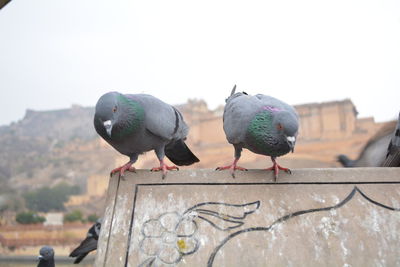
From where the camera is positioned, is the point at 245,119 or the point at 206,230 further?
the point at 245,119

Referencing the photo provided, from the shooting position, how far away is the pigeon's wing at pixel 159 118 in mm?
4277

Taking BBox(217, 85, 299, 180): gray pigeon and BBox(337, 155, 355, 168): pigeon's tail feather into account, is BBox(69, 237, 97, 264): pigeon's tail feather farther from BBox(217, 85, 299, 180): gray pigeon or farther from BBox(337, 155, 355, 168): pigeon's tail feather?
BBox(337, 155, 355, 168): pigeon's tail feather

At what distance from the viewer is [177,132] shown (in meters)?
4.78

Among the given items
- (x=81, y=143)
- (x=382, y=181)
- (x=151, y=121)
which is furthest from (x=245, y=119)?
(x=81, y=143)

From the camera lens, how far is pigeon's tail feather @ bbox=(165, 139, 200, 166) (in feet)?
17.0

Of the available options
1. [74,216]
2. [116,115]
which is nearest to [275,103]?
[116,115]

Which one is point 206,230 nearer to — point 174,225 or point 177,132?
point 174,225

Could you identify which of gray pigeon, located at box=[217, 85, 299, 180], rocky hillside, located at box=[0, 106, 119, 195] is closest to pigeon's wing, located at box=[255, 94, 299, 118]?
gray pigeon, located at box=[217, 85, 299, 180]

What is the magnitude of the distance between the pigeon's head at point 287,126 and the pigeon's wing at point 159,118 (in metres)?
1.25

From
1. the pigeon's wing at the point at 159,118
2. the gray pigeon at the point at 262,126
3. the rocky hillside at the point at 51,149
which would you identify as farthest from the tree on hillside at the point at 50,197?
the gray pigeon at the point at 262,126

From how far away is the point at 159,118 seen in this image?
4363 millimetres

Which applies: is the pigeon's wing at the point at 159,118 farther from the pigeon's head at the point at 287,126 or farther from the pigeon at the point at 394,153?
the pigeon at the point at 394,153

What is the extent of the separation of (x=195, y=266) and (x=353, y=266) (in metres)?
1.20

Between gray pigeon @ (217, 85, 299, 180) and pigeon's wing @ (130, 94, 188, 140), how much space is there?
0.60 meters
